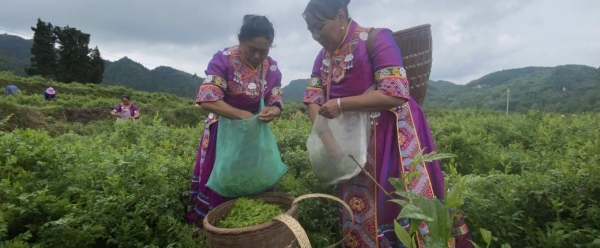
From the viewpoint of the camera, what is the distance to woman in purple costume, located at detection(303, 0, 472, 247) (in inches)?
74.8

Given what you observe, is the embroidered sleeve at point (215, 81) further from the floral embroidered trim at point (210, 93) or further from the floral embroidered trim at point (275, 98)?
the floral embroidered trim at point (275, 98)

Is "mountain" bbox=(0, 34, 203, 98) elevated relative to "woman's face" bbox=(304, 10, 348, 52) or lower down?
elevated

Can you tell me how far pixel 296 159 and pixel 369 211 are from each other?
1.67m

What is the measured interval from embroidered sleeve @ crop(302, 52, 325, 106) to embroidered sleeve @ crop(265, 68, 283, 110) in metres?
0.36

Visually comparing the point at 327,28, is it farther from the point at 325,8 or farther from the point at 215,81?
the point at 215,81

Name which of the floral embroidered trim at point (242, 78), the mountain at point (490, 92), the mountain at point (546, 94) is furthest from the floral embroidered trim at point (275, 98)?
the mountain at point (490, 92)

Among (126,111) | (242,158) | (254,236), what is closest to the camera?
(254,236)

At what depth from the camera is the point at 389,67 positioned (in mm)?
1875

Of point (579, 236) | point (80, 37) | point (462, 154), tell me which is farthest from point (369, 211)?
point (80, 37)

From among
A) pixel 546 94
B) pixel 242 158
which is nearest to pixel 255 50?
pixel 242 158

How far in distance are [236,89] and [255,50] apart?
0.28 m

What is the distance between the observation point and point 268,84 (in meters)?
2.59

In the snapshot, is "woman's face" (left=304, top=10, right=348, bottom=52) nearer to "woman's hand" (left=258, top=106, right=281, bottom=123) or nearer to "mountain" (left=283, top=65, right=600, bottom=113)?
"woman's hand" (left=258, top=106, right=281, bottom=123)

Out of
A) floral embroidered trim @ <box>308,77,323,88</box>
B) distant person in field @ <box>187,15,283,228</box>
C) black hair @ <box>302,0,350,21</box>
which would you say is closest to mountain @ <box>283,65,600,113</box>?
distant person in field @ <box>187,15,283,228</box>
